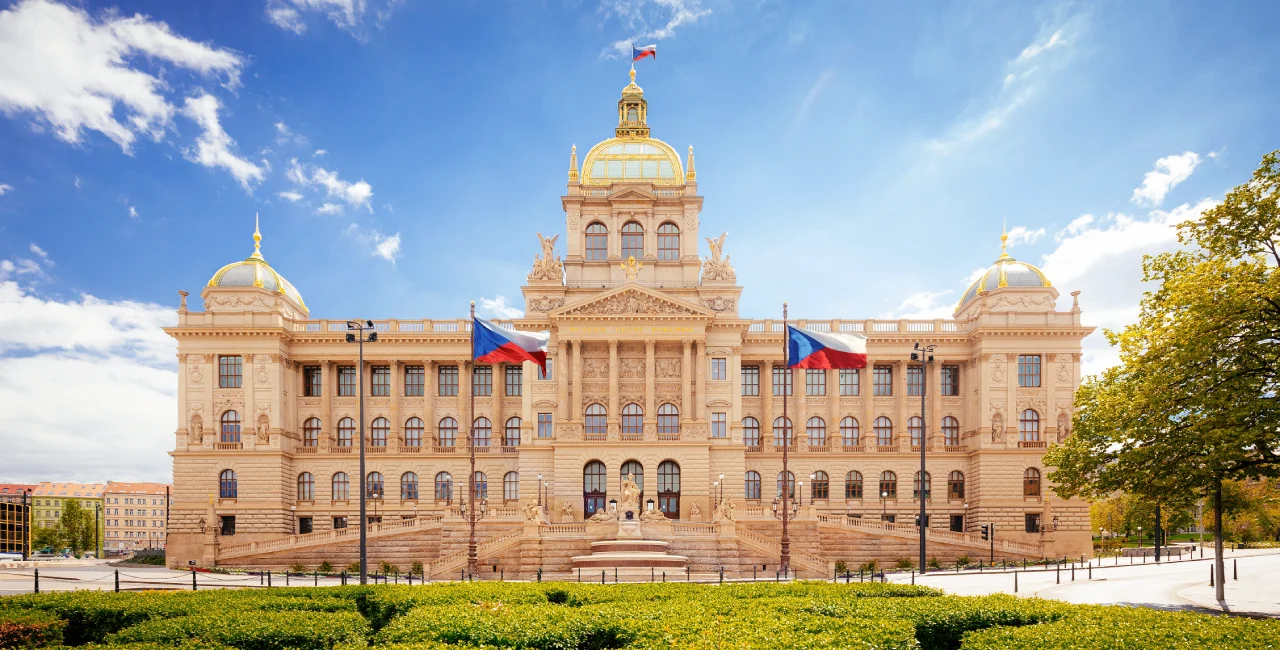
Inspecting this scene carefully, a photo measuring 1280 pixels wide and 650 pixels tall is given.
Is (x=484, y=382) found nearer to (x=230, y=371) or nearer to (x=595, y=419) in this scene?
(x=595, y=419)

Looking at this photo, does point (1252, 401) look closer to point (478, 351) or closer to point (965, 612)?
point (965, 612)

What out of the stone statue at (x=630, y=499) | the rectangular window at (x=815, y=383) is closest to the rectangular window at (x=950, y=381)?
the rectangular window at (x=815, y=383)

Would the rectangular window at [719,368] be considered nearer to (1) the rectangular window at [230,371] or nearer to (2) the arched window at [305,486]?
(2) the arched window at [305,486]

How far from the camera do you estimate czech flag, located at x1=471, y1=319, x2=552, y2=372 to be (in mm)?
46625

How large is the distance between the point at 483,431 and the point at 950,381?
38.9m

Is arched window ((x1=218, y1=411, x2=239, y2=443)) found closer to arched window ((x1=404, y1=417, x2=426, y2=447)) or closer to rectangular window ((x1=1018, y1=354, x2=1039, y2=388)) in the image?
arched window ((x1=404, y1=417, x2=426, y2=447))

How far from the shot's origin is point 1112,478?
33594 millimetres

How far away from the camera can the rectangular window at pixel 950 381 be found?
→ 7950 cm

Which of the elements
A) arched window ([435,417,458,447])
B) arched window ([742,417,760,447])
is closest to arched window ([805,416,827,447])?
arched window ([742,417,760,447])

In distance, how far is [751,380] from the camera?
79562 mm

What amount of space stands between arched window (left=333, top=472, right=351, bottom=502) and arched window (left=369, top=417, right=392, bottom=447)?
145 inches

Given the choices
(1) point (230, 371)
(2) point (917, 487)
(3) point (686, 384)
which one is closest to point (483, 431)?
(3) point (686, 384)

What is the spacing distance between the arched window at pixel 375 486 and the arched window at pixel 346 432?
328 centimetres

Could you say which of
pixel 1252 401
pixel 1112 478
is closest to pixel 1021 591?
pixel 1112 478
